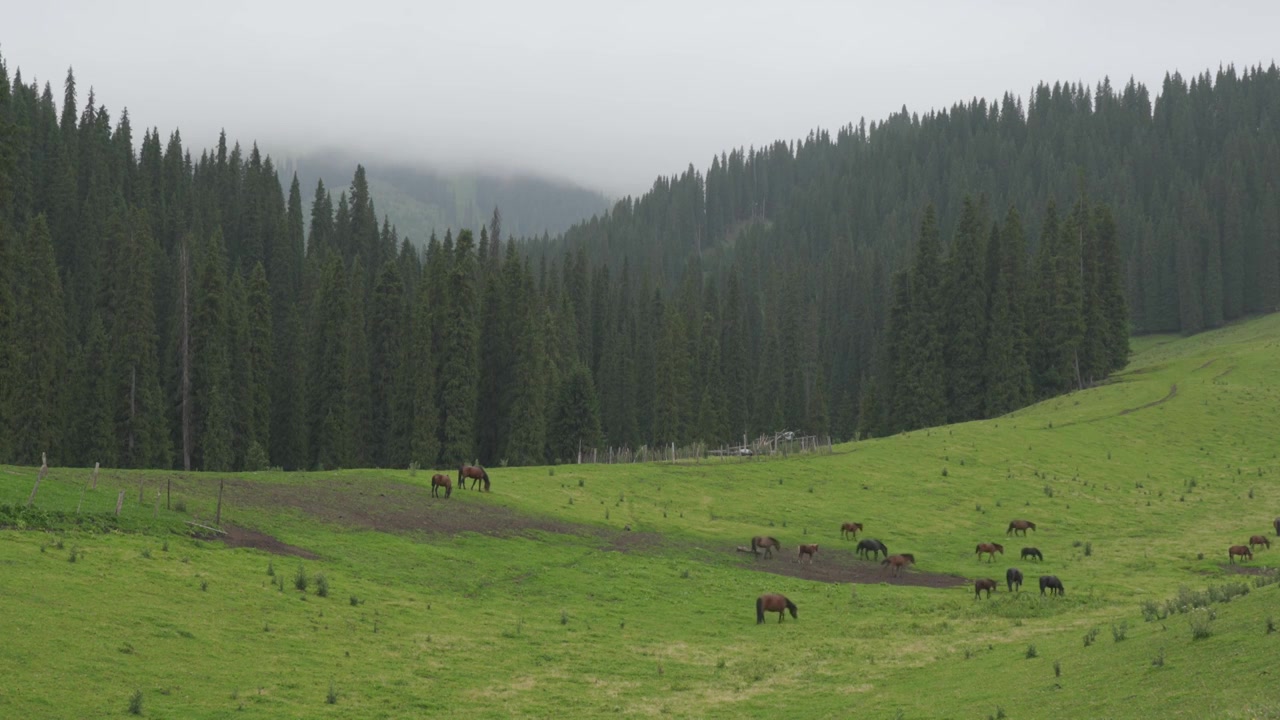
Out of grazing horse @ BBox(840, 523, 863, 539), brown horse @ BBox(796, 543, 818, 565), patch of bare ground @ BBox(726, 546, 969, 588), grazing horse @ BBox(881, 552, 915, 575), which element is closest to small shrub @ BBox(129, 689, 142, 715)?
patch of bare ground @ BBox(726, 546, 969, 588)

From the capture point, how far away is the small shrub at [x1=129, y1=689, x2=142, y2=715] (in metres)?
20.4

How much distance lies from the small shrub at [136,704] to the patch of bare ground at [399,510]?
20442 millimetres

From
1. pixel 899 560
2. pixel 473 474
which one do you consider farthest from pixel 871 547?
pixel 473 474

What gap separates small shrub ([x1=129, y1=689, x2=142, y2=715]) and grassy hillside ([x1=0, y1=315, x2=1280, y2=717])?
123mm

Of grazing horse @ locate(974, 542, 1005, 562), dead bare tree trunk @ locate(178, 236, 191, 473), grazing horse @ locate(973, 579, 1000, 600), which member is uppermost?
dead bare tree trunk @ locate(178, 236, 191, 473)

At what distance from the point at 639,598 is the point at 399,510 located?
13309 millimetres

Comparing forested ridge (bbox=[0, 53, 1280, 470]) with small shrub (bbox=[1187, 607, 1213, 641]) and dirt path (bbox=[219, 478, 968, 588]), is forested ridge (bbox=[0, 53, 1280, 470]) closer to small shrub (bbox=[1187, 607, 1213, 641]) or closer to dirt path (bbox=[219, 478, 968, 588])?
dirt path (bbox=[219, 478, 968, 588])

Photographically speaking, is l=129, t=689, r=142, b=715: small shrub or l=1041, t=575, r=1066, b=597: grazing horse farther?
l=1041, t=575, r=1066, b=597: grazing horse

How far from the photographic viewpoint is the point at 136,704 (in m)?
20.5

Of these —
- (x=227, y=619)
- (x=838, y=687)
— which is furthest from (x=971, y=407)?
(x=227, y=619)

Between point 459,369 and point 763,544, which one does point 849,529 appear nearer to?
point 763,544

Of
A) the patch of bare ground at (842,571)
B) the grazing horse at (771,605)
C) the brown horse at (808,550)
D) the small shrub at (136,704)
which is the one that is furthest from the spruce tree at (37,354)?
the grazing horse at (771,605)

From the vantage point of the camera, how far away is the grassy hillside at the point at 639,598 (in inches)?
863

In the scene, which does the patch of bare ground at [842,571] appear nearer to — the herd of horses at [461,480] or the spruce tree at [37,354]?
the herd of horses at [461,480]
